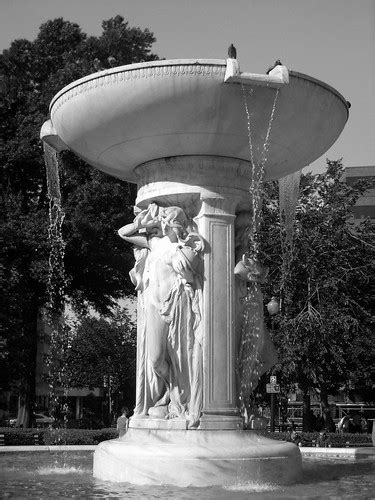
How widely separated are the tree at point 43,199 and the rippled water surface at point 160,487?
1278cm

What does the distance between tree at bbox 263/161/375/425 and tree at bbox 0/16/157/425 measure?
17.8 feet

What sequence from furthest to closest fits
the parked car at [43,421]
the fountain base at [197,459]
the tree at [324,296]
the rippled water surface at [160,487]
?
1. the parked car at [43,421]
2. the tree at [324,296]
3. the fountain base at [197,459]
4. the rippled water surface at [160,487]

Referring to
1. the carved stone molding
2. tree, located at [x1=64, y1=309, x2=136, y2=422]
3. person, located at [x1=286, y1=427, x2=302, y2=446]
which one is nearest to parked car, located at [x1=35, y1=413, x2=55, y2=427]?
tree, located at [x1=64, y1=309, x2=136, y2=422]

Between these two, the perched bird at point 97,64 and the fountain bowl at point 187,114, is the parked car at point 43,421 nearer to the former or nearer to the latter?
the perched bird at point 97,64

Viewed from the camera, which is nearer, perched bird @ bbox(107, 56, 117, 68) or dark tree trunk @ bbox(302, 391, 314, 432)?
dark tree trunk @ bbox(302, 391, 314, 432)

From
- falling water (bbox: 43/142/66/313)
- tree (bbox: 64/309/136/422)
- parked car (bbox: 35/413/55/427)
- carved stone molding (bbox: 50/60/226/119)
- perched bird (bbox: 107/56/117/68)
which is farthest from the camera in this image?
tree (bbox: 64/309/136/422)

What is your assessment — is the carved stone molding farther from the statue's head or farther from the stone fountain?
the statue's head

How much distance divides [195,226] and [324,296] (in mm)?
15724

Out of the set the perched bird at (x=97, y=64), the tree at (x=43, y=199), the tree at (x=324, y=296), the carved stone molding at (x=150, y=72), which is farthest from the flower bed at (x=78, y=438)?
the perched bird at (x=97, y=64)

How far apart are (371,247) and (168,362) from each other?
56.7 feet

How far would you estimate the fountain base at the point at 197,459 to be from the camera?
7.89m

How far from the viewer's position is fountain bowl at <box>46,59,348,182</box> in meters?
8.25

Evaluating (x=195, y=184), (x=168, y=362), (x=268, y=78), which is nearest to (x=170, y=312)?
(x=168, y=362)

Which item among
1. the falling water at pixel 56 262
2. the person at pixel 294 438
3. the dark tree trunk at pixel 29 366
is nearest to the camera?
the person at pixel 294 438
